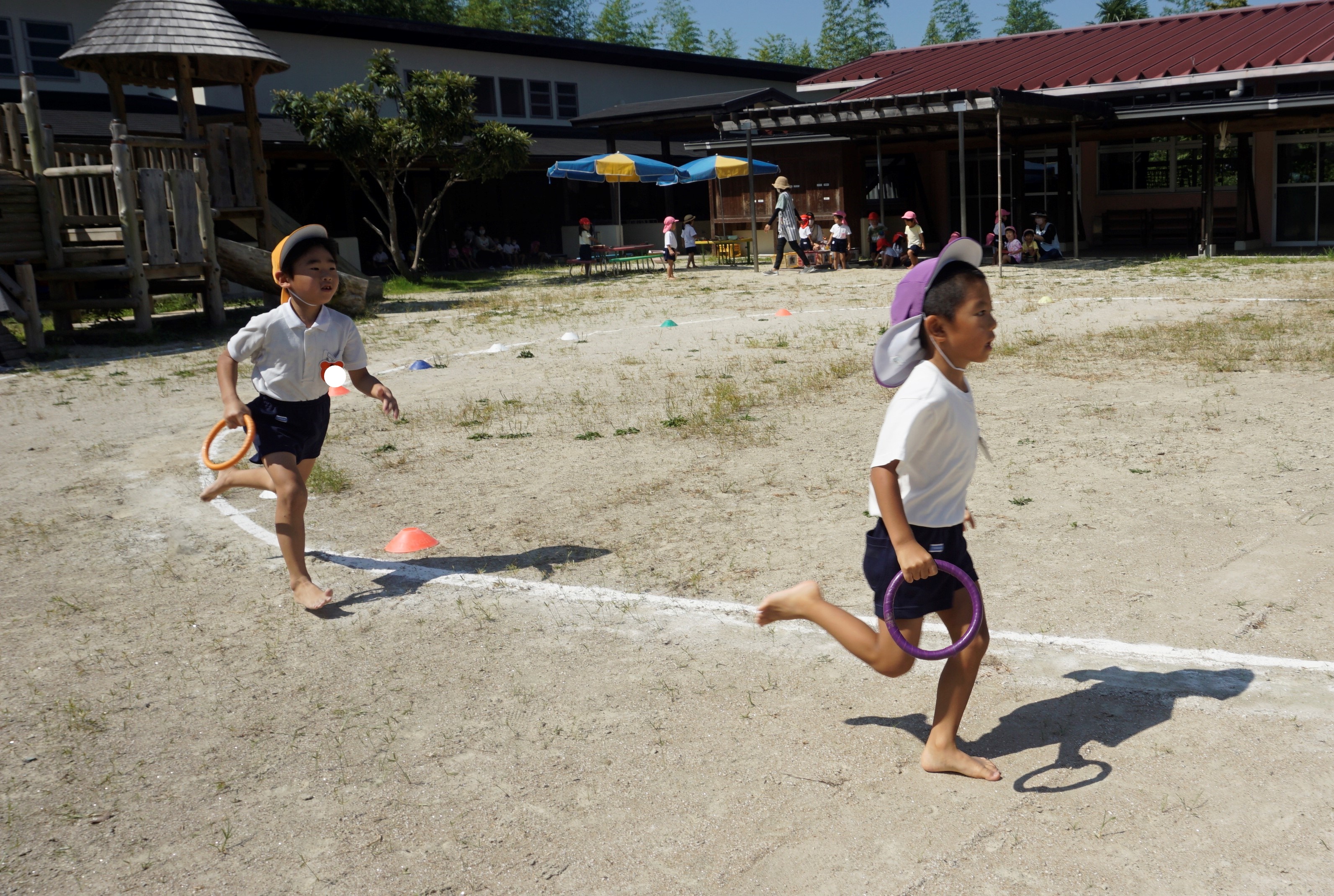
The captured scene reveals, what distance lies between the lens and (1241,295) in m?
15.7

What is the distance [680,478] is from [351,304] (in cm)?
1270

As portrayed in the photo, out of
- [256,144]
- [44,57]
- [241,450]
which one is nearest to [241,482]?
[241,450]

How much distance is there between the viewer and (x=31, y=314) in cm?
1505

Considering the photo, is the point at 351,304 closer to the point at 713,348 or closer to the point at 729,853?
the point at 713,348

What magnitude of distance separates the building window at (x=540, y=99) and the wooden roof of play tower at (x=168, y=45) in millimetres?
16603

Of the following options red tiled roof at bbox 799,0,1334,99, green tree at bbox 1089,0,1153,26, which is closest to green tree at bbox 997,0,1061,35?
green tree at bbox 1089,0,1153,26

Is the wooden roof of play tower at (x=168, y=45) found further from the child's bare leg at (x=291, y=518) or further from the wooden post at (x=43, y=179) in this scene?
the child's bare leg at (x=291, y=518)

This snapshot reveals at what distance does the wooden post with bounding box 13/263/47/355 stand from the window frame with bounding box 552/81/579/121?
2240 cm

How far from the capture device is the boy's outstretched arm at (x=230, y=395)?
5.12 meters

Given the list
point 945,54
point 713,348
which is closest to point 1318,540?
point 713,348

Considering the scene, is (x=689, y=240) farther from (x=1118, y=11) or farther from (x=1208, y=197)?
(x=1118, y=11)

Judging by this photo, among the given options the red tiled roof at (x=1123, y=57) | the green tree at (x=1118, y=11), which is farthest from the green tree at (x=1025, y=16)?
the red tiled roof at (x=1123, y=57)

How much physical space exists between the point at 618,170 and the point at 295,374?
2158 cm

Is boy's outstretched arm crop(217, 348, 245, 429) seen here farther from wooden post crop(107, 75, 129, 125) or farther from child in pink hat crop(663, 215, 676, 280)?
child in pink hat crop(663, 215, 676, 280)
